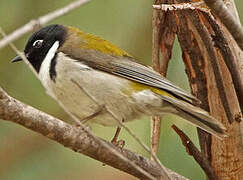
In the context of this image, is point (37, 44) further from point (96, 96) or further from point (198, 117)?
point (198, 117)

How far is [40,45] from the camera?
13.9 ft

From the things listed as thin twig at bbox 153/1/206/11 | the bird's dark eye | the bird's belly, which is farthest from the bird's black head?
thin twig at bbox 153/1/206/11

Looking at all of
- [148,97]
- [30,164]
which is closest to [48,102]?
[30,164]

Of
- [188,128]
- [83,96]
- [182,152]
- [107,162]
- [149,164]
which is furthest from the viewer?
[188,128]

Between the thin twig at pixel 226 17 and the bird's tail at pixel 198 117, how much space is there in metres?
0.90

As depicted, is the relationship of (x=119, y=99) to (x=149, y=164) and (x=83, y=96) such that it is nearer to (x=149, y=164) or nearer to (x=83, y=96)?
(x=83, y=96)

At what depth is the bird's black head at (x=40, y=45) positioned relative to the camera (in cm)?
420

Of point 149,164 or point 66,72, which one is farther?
point 66,72

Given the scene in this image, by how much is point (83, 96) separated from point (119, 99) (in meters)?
0.27

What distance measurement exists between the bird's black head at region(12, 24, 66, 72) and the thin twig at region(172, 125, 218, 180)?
127 cm

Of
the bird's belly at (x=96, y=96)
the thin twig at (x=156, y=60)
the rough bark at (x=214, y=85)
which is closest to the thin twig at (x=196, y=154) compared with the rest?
the rough bark at (x=214, y=85)

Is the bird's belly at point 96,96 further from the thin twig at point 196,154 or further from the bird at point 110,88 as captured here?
the thin twig at point 196,154

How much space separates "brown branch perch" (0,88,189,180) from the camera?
8.89 ft

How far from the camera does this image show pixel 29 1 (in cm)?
504
